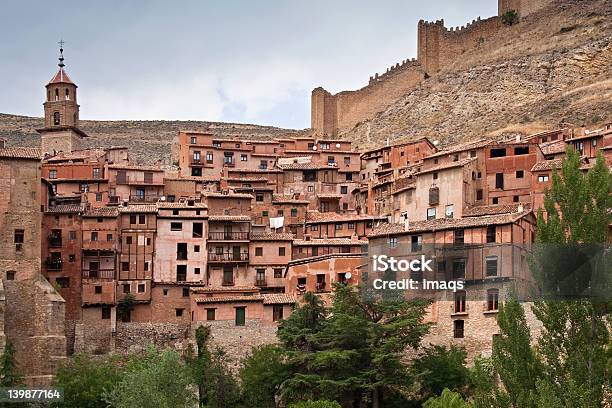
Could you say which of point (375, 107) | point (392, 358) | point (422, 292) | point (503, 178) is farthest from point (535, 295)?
point (375, 107)

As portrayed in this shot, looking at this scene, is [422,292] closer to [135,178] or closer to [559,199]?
[559,199]

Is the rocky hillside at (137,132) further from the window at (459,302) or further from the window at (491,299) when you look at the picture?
the window at (491,299)

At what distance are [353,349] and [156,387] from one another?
684cm

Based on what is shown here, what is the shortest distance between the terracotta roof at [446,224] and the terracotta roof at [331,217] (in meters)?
5.86

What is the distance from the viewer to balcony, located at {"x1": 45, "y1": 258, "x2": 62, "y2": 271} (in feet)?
161

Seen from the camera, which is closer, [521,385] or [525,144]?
[521,385]

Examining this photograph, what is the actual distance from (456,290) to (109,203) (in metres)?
22.0

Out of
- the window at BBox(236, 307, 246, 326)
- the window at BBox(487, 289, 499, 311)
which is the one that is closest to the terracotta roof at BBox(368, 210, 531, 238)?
the window at BBox(487, 289, 499, 311)

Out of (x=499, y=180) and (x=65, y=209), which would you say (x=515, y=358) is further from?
(x=65, y=209)

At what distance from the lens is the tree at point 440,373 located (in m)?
40.4

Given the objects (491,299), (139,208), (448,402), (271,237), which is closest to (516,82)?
(271,237)

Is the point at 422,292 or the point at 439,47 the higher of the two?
the point at 439,47

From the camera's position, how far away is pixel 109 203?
5894 cm

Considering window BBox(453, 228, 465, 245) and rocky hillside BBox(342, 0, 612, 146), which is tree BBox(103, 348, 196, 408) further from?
rocky hillside BBox(342, 0, 612, 146)
